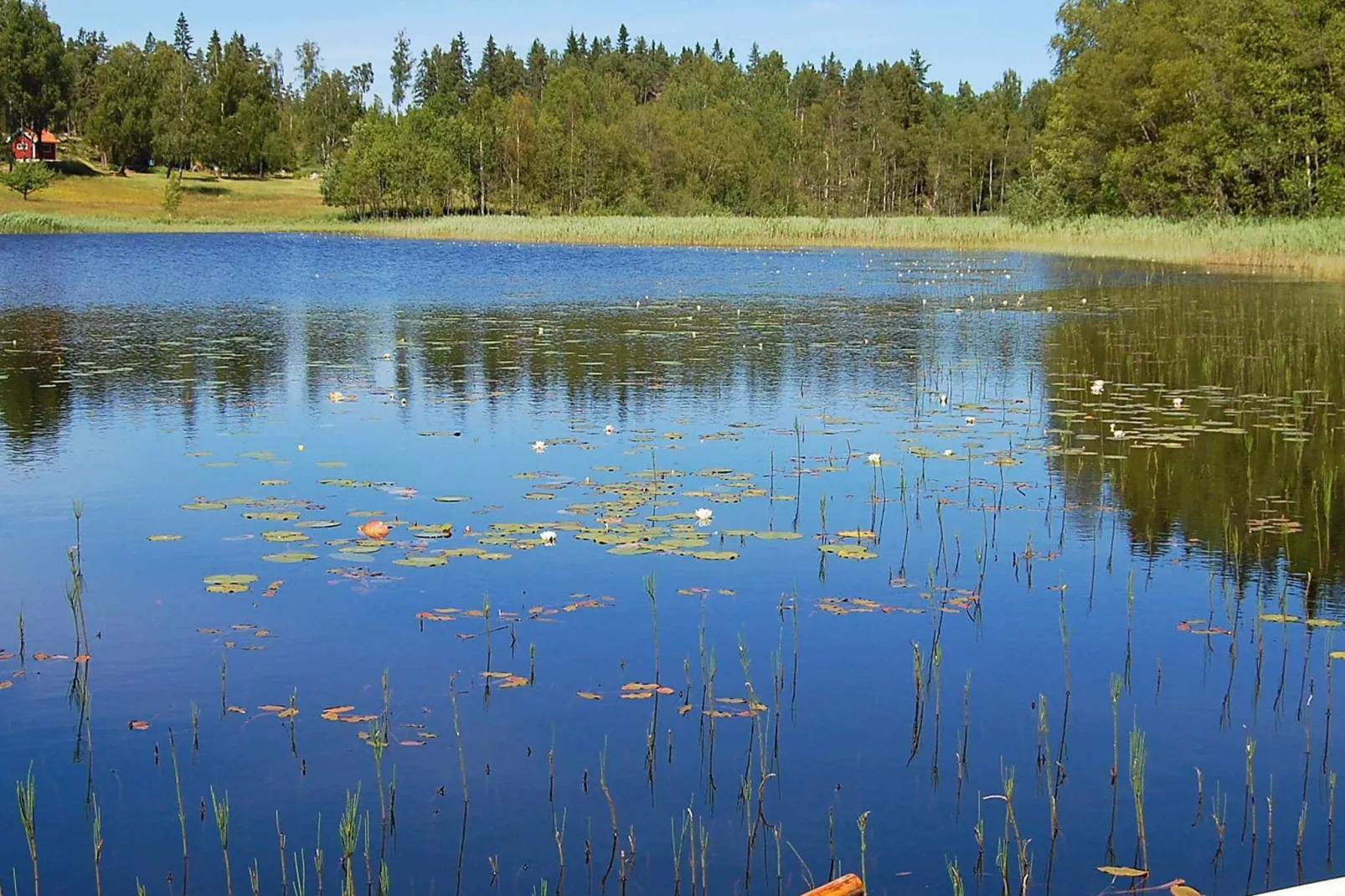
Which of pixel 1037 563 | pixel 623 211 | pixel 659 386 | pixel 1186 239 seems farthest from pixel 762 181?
pixel 1037 563

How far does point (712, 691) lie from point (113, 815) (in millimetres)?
2433

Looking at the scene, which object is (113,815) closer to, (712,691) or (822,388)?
(712,691)

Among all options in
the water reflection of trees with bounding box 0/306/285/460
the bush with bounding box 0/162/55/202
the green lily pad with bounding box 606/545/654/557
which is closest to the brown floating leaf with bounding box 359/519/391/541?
the green lily pad with bounding box 606/545/654/557

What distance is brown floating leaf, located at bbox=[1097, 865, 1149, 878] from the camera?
4723 millimetres

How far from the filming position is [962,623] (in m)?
7.35

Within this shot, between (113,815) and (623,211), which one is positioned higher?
(623,211)

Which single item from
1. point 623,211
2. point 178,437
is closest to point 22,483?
point 178,437

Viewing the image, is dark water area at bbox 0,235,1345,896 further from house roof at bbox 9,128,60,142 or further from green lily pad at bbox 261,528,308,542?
house roof at bbox 9,128,60,142

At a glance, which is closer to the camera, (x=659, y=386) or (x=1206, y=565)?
(x=1206, y=565)

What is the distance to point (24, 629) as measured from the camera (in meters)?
7.10

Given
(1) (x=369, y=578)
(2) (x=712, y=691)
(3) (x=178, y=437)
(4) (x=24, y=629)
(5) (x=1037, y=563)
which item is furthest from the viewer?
(3) (x=178, y=437)

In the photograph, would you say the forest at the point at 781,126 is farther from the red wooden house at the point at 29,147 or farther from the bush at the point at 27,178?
the bush at the point at 27,178

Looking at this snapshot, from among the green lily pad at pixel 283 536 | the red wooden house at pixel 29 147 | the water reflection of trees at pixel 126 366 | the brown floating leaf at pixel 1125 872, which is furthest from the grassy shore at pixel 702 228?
the brown floating leaf at pixel 1125 872

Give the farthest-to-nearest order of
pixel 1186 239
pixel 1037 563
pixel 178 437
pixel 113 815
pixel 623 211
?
pixel 623 211
pixel 1186 239
pixel 178 437
pixel 1037 563
pixel 113 815
